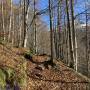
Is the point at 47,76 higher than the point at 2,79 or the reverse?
the reverse

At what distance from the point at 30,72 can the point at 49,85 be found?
1.82 meters

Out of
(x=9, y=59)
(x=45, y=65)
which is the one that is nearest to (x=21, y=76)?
(x=9, y=59)

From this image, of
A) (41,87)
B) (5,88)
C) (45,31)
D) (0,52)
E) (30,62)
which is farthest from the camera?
(45,31)

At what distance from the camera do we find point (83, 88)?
16.6 meters

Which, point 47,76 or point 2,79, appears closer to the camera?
point 2,79

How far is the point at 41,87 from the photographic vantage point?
15.7m

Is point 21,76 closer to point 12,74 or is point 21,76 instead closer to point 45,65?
point 12,74

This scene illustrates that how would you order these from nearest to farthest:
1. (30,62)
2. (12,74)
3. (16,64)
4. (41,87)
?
1. (12,74)
2. (41,87)
3. (16,64)
4. (30,62)

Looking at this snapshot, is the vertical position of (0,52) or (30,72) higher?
(0,52)

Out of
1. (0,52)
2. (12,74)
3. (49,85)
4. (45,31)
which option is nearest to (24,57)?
(0,52)

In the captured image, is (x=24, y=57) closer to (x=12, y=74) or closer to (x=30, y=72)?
(x=30, y=72)

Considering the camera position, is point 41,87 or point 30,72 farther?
point 30,72

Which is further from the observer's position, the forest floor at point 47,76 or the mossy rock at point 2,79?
the forest floor at point 47,76

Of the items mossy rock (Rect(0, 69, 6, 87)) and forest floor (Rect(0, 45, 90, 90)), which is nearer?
mossy rock (Rect(0, 69, 6, 87))
